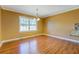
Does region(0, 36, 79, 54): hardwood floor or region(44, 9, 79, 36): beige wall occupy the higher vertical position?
region(44, 9, 79, 36): beige wall

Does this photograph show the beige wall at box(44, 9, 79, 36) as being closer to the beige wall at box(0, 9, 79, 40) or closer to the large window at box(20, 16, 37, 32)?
the beige wall at box(0, 9, 79, 40)

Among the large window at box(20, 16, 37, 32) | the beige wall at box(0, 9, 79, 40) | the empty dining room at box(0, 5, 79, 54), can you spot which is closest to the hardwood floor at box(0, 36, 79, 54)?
the empty dining room at box(0, 5, 79, 54)

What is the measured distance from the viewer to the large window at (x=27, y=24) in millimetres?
7027

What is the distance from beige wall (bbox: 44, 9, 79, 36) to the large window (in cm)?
148

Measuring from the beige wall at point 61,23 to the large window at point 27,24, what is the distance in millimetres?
1484

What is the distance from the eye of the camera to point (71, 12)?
→ 5.95m

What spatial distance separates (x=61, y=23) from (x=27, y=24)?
3.03 m

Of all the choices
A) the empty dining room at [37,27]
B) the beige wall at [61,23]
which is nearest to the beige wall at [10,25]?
the empty dining room at [37,27]

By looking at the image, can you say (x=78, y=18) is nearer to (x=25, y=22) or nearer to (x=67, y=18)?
(x=67, y=18)

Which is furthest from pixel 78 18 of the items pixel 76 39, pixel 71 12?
pixel 76 39

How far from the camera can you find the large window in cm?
703

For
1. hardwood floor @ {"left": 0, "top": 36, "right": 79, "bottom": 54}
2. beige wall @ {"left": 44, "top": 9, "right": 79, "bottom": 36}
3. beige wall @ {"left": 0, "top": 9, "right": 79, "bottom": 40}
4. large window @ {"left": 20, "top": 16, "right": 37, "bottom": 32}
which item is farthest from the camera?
large window @ {"left": 20, "top": 16, "right": 37, "bottom": 32}

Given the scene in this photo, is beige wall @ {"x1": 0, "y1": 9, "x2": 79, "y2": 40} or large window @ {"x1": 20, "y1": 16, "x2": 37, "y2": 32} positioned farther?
large window @ {"x1": 20, "y1": 16, "x2": 37, "y2": 32}
